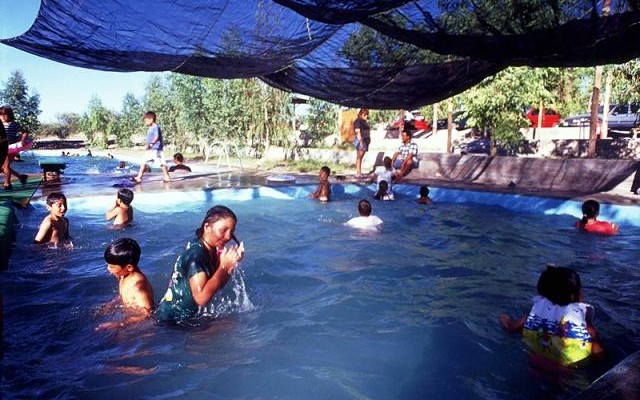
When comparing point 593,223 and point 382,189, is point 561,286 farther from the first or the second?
point 382,189

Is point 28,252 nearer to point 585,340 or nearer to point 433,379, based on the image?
point 433,379

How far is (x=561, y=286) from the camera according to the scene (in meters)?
2.88

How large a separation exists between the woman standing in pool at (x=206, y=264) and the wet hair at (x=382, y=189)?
6834 mm

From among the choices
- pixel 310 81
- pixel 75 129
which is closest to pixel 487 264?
pixel 310 81

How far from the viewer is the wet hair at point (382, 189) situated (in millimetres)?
9867

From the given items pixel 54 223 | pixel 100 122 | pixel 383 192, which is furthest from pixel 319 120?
pixel 100 122

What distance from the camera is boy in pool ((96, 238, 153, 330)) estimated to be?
11.6 feet

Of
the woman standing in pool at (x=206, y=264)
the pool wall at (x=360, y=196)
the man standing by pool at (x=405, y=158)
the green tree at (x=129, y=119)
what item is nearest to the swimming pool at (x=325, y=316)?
the woman standing in pool at (x=206, y=264)

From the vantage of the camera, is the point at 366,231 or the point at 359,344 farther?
the point at 366,231

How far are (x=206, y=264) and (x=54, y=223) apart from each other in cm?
372

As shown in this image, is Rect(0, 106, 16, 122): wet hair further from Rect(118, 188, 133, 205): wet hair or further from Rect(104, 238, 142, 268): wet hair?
Rect(104, 238, 142, 268): wet hair

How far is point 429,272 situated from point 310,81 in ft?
9.78

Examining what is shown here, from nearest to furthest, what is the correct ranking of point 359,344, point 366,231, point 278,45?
point 359,344 → point 278,45 → point 366,231

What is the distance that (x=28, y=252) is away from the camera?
5.79m
